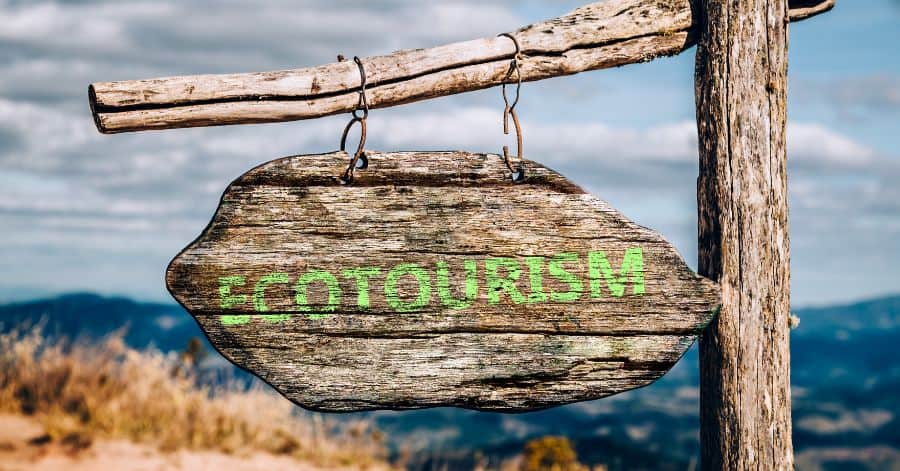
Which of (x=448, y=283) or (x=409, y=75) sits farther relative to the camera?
(x=409, y=75)

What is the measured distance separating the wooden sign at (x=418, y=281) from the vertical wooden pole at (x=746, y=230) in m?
0.32

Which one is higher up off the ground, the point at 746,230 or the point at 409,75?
the point at 409,75

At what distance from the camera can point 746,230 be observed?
304 centimetres

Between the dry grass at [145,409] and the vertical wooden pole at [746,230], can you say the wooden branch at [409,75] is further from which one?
the dry grass at [145,409]

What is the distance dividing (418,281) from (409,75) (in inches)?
31.1

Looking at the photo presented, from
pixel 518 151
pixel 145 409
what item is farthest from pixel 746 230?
pixel 145 409

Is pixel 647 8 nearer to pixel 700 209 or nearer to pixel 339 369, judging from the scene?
pixel 700 209

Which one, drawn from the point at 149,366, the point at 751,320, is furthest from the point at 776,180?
the point at 149,366

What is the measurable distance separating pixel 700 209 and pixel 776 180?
11.7 inches

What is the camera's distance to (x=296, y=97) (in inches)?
116

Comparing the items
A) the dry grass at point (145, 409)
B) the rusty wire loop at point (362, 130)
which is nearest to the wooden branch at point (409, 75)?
the rusty wire loop at point (362, 130)

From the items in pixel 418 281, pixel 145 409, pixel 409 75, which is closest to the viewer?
pixel 418 281

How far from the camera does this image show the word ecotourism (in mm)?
2785

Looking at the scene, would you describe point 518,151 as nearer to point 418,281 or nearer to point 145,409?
point 418,281
